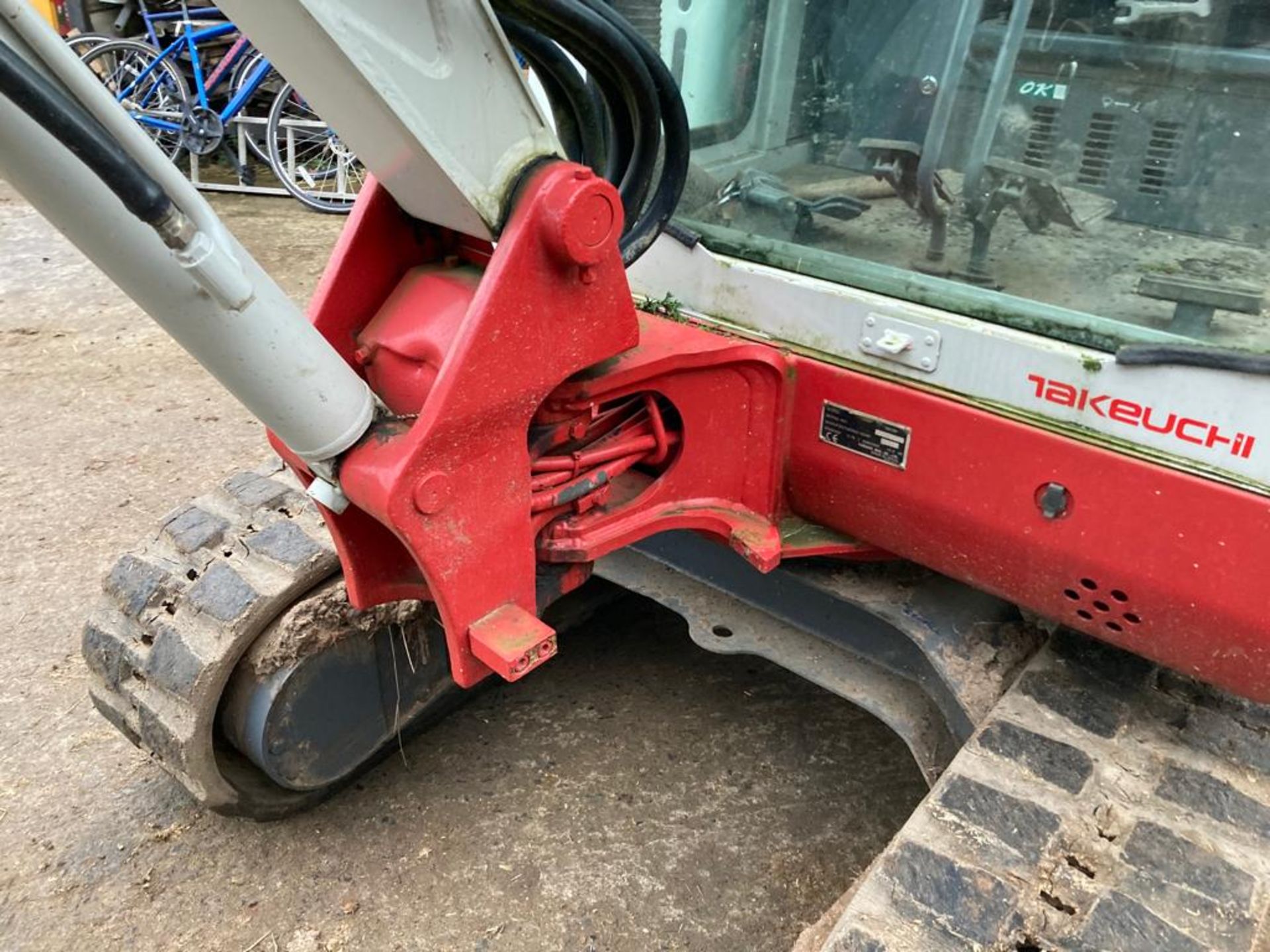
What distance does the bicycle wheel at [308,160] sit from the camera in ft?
23.6

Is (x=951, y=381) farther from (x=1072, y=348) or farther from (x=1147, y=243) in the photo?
(x=1147, y=243)

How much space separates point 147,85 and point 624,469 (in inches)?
275

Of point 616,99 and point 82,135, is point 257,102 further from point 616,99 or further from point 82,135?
point 82,135

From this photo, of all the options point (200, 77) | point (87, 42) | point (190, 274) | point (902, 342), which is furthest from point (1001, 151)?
point (87, 42)

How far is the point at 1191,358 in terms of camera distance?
1.52 meters

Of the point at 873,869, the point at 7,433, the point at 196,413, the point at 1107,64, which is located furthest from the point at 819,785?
the point at 7,433

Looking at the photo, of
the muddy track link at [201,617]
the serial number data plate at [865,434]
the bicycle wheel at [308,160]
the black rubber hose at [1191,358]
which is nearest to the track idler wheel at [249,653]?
the muddy track link at [201,617]

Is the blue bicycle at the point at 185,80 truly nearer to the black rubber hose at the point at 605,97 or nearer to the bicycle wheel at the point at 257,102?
the bicycle wheel at the point at 257,102

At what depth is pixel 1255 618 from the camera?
62.6 inches

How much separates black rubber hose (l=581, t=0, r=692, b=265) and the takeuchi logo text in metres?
0.63

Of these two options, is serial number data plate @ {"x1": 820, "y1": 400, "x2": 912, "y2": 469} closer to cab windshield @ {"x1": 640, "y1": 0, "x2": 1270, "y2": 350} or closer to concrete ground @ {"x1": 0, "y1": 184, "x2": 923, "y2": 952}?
cab windshield @ {"x1": 640, "y1": 0, "x2": 1270, "y2": 350}

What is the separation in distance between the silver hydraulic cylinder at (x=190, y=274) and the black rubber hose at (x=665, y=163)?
1.83ft

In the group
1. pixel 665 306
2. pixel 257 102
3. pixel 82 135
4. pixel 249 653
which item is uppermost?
pixel 82 135

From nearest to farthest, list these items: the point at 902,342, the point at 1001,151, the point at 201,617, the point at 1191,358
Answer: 1. the point at 1191,358
2. the point at 1001,151
3. the point at 902,342
4. the point at 201,617
